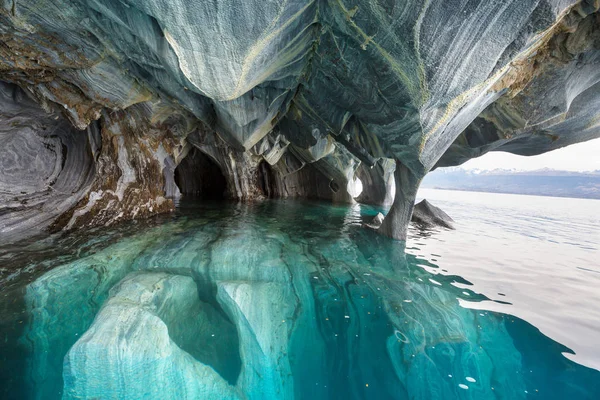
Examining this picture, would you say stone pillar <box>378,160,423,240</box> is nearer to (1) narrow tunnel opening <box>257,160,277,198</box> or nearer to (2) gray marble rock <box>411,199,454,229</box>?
(2) gray marble rock <box>411,199,454,229</box>

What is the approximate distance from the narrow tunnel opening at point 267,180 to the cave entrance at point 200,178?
10.2 ft

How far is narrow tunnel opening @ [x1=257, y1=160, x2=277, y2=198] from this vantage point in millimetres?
22095

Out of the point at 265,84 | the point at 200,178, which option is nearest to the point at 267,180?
the point at 200,178

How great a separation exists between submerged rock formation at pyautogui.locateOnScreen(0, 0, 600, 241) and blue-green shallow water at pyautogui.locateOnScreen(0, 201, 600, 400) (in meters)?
3.04

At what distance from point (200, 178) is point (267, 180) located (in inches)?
235

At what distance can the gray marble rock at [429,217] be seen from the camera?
10938mm

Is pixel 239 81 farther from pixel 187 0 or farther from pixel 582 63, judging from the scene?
pixel 582 63

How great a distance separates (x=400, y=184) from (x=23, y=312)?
792 cm

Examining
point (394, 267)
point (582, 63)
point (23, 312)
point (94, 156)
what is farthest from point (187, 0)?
point (582, 63)

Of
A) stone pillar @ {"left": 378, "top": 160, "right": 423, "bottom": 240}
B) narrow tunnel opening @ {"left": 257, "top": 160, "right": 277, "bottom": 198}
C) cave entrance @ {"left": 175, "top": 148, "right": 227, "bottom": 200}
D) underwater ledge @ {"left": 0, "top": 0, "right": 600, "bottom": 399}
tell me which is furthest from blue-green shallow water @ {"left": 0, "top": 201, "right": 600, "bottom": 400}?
cave entrance @ {"left": 175, "top": 148, "right": 227, "bottom": 200}

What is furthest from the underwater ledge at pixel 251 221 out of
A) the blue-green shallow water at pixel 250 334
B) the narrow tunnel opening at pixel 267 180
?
the narrow tunnel opening at pixel 267 180

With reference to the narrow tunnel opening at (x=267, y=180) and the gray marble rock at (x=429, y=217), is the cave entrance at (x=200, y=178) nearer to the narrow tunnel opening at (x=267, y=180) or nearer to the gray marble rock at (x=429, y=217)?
the narrow tunnel opening at (x=267, y=180)

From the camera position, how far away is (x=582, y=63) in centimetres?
652

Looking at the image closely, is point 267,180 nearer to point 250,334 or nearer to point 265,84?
point 265,84
